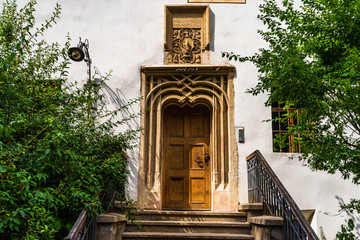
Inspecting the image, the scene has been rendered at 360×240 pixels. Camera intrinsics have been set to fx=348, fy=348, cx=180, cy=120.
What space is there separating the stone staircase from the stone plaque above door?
10.2 feet

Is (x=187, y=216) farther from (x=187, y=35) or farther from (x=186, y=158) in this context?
(x=187, y=35)

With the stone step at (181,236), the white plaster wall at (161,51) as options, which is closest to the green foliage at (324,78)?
the stone step at (181,236)

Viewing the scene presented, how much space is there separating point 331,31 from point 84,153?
3.49m

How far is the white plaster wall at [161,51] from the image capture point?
21.8 feet

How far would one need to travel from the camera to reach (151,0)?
748 cm

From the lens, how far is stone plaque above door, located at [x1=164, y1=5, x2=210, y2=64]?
7.23m

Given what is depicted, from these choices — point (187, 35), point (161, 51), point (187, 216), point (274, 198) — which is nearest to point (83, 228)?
point (187, 216)

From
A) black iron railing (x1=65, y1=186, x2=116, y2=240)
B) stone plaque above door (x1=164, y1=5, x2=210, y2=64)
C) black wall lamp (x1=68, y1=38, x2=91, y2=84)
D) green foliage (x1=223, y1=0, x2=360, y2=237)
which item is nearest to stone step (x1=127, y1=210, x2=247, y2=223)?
black iron railing (x1=65, y1=186, x2=116, y2=240)

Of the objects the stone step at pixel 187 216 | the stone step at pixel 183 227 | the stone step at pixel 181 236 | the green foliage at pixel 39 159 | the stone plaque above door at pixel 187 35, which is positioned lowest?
the stone step at pixel 181 236

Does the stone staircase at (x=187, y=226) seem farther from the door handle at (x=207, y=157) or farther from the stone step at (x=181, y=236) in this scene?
the door handle at (x=207, y=157)

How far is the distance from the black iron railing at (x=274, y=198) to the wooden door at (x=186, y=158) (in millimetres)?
993

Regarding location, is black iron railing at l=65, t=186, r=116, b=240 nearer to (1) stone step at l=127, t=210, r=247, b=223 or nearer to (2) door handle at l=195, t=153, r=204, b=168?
(1) stone step at l=127, t=210, r=247, b=223

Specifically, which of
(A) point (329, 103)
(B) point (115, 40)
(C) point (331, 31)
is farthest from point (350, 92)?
(B) point (115, 40)

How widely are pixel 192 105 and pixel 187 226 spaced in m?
2.65
